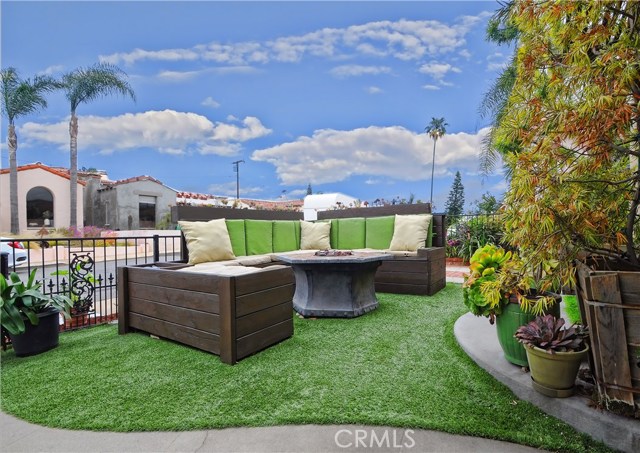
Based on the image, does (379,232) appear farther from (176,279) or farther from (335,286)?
(176,279)

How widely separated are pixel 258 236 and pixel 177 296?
2.33 metres

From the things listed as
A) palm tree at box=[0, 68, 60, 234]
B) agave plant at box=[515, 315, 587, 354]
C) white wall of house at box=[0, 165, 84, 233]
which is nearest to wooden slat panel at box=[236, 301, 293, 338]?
agave plant at box=[515, 315, 587, 354]

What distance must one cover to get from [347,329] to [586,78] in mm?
2490

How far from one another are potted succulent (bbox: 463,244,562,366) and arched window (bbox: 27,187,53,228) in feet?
65.9

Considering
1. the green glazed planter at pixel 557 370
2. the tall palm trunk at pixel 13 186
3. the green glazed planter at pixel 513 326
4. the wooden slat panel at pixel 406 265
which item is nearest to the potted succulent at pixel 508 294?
the green glazed planter at pixel 513 326

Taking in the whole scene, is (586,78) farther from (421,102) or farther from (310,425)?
(421,102)

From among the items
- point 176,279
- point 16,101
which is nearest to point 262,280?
point 176,279

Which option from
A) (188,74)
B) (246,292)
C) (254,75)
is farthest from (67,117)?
(246,292)

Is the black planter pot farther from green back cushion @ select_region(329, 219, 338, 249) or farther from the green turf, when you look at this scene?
the green turf

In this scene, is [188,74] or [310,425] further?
[188,74]

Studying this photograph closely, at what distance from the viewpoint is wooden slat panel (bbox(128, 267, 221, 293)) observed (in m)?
2.40

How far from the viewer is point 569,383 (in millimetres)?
1596

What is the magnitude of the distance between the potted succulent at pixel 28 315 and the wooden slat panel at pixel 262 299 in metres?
1.66

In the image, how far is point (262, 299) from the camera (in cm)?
253
